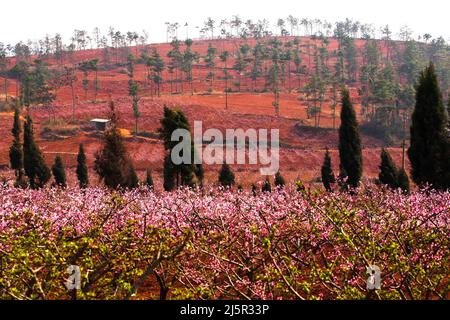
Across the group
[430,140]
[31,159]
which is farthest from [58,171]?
[430,140]

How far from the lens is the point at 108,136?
1806 inches

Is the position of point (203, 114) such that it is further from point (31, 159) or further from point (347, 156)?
point (347, 156)

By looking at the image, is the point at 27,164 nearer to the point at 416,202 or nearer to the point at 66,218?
the point at 66,218

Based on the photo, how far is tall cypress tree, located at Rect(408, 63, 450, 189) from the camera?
107ft

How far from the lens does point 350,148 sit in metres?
44.1

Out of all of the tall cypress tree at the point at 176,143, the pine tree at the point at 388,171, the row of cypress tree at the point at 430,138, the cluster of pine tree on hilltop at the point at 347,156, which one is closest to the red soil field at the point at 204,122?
the cluster of pine tree on hilltop at the point at 347,156

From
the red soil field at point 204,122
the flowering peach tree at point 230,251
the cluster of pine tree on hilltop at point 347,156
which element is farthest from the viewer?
the red soil field at point 204,122

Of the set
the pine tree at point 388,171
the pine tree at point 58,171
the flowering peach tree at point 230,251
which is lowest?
the pine tree at point 58,171

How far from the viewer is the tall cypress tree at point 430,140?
32.6m

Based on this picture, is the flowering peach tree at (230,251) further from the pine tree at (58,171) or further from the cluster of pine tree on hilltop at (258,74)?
the cluster of pine tree on hilltop at (258,74)

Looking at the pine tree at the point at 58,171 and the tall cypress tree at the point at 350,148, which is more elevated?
the tall cypress tree at the point at 350,148

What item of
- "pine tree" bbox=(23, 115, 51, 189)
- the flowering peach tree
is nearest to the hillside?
"pine tree" bbox=(23, 115, 51, 189)

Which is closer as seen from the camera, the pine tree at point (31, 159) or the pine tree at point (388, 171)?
the pine tree at point (388, 171)

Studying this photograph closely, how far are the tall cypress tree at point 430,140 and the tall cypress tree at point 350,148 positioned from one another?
955 centimetres
